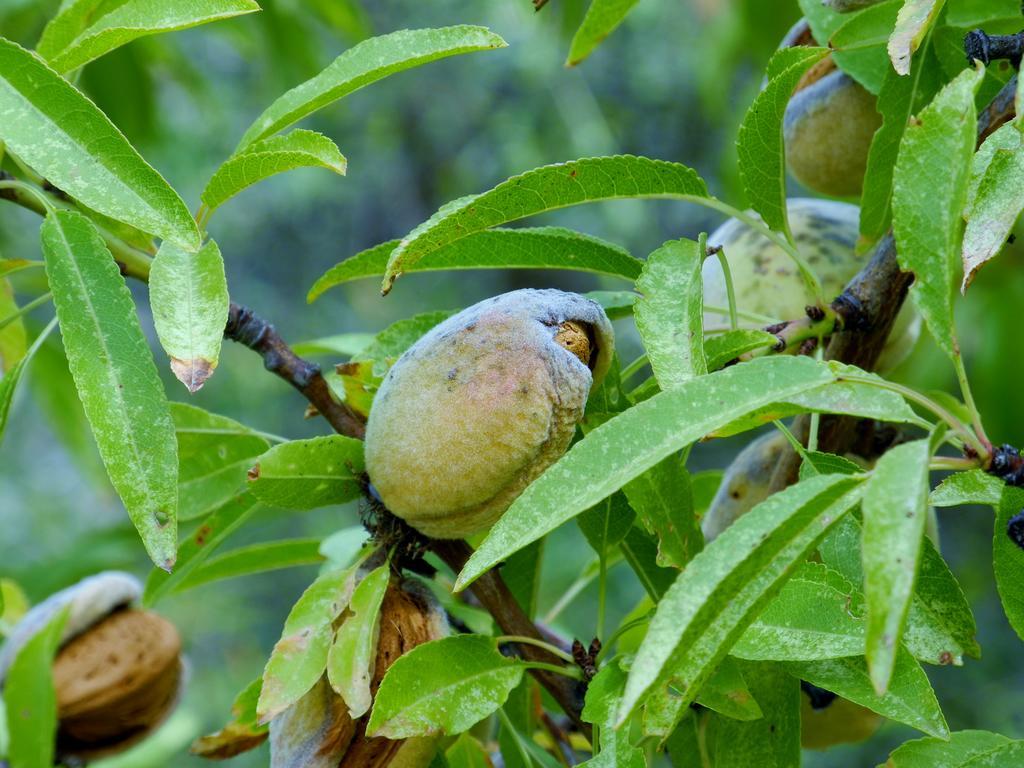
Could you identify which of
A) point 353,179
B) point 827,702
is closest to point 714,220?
point 353,179

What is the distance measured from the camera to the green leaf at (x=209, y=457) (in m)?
0.77

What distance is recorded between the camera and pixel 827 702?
843 mm

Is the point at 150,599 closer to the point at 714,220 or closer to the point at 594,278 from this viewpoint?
the point at 594,278

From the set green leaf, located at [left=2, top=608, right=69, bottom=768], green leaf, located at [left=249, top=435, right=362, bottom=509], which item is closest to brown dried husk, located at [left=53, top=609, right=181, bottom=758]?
green leaf, located at [left=2, top=608, right=69, bottom=768]

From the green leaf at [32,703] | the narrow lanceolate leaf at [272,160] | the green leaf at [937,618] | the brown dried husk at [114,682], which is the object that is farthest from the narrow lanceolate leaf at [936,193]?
the brown dried husk at [114,682]

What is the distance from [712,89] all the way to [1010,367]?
753mm

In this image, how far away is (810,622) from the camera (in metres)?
0.55

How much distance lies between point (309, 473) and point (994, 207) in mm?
394

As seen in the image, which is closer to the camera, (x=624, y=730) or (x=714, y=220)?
(x=624, y=730)

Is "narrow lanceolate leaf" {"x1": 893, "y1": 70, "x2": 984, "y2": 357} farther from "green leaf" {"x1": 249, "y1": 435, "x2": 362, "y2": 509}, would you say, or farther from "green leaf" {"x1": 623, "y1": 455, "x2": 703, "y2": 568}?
"green leaf" {"x1": 249, "y1": 435, "x2": 362, "y2": 509}

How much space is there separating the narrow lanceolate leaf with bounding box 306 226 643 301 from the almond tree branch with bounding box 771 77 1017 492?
0.14 meters

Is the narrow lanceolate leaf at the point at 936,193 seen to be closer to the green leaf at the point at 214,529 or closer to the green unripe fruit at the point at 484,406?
the green unripe fruit at the point at 484,406

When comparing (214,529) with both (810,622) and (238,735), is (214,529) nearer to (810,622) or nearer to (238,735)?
(238,735)

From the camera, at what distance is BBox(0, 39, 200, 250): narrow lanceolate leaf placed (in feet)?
1.80
